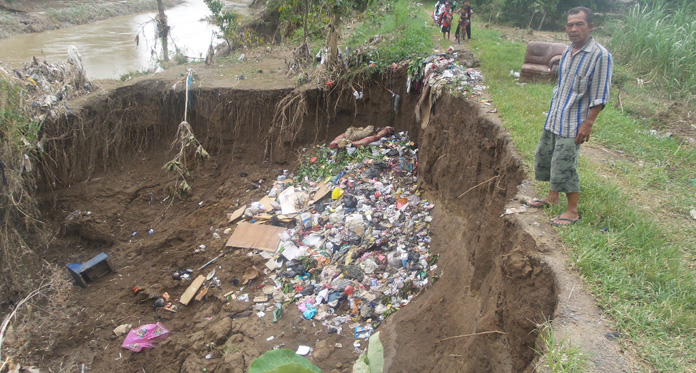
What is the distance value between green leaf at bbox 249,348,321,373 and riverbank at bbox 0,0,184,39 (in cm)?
2096

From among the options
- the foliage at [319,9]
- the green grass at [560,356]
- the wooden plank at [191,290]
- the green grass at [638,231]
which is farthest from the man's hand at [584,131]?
the foliage at [319,9]

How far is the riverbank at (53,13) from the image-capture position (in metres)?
16.0

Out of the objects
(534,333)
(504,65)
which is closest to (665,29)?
(504,65)

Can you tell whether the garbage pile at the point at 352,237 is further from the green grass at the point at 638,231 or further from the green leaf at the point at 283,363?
the green leaf at the point at 283,363

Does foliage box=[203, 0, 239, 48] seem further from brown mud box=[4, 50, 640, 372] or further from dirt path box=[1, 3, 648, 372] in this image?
brown mud box=[4, 50, 640, 372]

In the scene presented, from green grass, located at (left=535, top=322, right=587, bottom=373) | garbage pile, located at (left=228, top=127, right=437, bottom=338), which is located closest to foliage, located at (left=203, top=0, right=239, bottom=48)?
garbage pile, located at (left=228, top=127, right=437, bottom=338)

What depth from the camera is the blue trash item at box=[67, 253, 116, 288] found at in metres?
4.86

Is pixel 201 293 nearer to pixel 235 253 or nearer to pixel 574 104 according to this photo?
pixel 235 253

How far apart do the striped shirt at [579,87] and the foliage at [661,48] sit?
4.18m

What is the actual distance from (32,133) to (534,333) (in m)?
6.21

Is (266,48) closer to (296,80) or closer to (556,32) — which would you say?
(296,80)

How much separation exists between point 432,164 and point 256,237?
8.42 feet

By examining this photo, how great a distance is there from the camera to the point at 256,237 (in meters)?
5.15

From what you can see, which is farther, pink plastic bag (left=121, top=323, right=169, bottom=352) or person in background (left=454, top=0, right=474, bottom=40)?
person in background (left=454, top=0, right=474, bottom=40)
